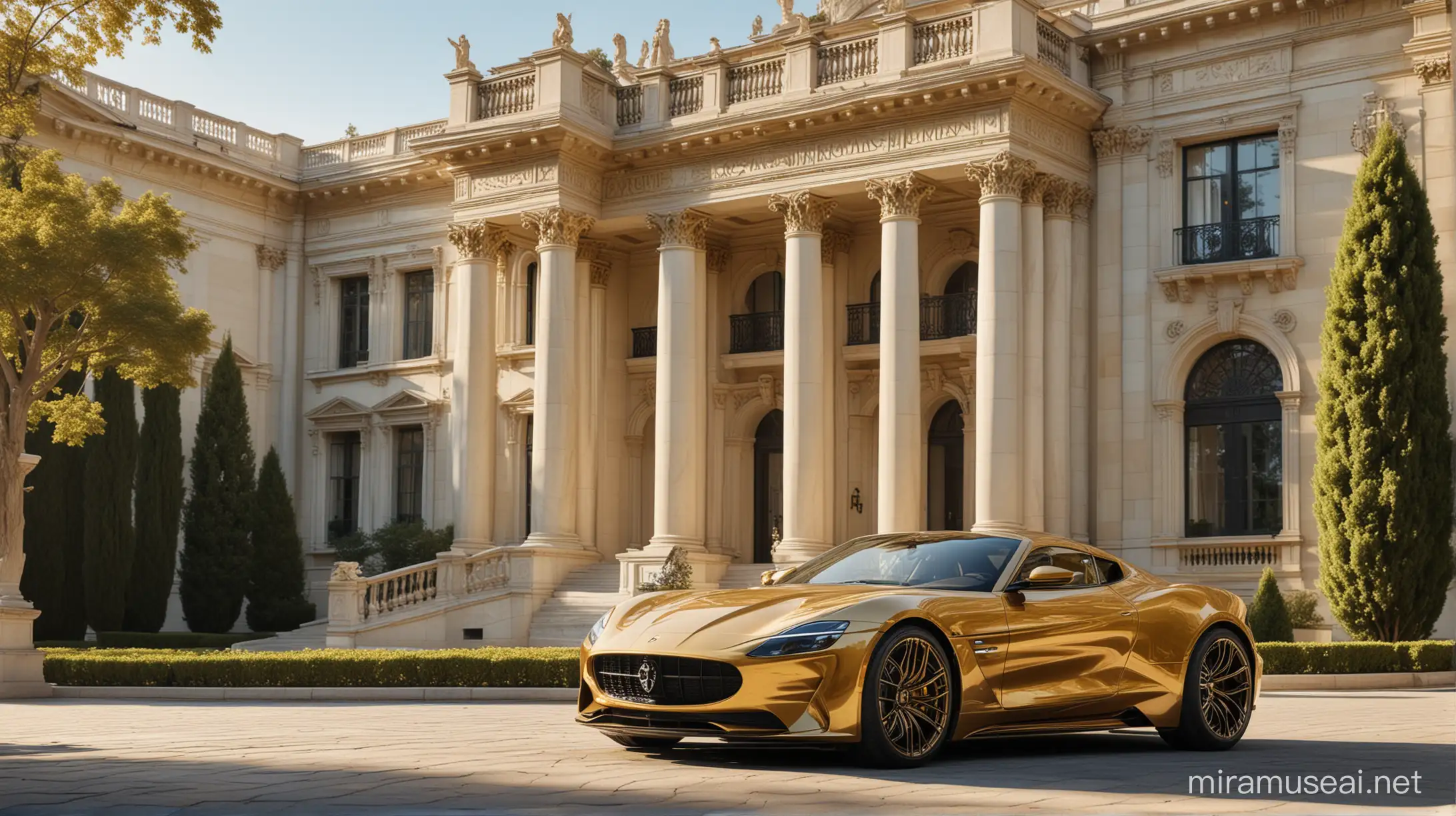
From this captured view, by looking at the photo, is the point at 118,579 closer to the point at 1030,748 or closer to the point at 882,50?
the point at 882,50

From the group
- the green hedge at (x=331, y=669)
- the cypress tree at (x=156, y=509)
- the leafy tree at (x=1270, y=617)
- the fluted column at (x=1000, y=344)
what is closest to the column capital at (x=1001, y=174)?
the fluted column at (x=1000, y=344)

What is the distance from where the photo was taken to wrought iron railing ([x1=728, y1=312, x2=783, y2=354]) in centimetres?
3522

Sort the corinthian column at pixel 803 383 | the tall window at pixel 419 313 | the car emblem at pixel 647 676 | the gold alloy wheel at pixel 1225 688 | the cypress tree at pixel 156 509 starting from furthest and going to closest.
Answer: the tall window at pixel 419 313, the cypress tree at pixel 156 509, the corinthian column at pixel 803 383, the gold alloy wheel at pixel 1225 688, the car emblem at pixel 647 676

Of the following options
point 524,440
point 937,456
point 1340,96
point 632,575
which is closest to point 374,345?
point 524,440

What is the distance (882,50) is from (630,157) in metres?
6.14

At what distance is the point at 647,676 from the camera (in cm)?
895

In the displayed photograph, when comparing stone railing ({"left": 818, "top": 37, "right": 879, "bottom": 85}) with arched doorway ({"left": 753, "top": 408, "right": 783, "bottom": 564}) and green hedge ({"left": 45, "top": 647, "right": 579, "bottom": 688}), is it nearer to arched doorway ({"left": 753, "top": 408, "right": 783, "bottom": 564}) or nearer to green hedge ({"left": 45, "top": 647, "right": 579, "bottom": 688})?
arched doorway ({"left": 753, "top": 408, "right": 783, "bottom": 564})

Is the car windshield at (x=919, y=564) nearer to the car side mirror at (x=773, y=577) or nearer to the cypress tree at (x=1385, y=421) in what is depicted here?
the car side mirror at (x=773, y=577)

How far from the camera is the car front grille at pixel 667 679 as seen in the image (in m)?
8.66

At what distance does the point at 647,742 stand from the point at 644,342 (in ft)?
90.0

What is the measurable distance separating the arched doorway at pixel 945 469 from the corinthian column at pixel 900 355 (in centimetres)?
379

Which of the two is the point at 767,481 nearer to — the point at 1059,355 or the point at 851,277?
the point at 851,277

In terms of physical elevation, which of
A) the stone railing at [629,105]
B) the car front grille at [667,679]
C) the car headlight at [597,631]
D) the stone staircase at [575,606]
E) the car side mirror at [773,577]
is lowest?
the stone staircase at [575,606]

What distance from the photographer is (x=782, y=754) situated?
31.5 ft
